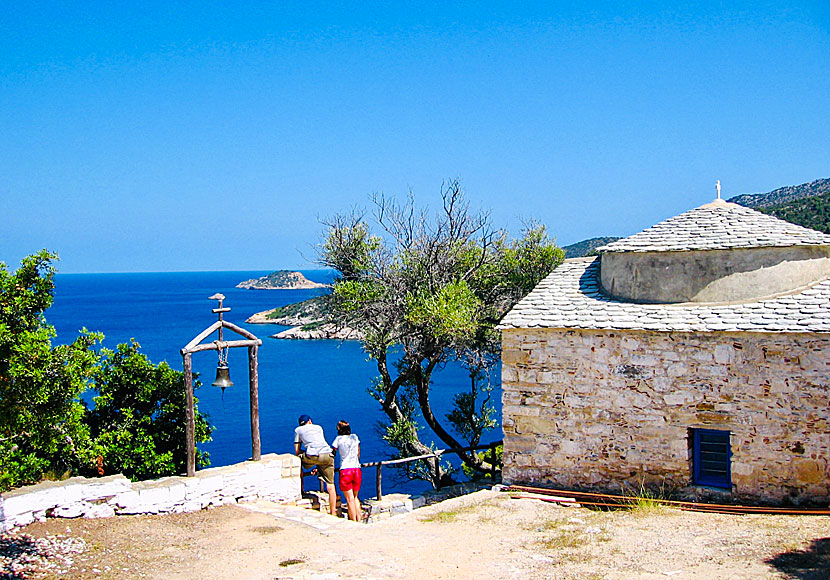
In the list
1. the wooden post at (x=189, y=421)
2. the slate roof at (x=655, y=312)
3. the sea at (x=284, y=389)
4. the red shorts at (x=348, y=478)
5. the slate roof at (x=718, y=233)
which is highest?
the slate roof at (x=718, y=233)

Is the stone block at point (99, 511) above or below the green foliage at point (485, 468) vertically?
above

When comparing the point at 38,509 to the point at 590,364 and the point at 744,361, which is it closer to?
the point at 590,364

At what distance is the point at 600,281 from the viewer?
12.6 m

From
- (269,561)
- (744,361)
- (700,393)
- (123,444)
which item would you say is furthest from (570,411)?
(123,444)

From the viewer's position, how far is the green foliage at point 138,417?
10211 mm

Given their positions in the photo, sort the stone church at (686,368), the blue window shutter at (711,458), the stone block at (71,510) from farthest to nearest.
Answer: the blue window shutter at (711,458)
the stone church at (686,368)
the stone block at (71,510)

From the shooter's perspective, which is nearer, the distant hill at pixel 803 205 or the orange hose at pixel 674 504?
the orange hose at pixel 674 504

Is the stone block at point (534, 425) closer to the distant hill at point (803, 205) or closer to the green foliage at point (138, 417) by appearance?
the green foliage at point (138, 417)

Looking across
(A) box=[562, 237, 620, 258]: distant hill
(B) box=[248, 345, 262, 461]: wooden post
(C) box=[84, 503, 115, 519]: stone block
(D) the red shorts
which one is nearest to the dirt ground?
(C) box=[84, 503, 115, 519]: stone block

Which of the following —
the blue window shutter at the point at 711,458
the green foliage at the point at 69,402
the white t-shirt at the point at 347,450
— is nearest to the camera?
the green foliage at the point at 69,402

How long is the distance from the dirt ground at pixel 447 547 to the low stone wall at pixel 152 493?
0.18m

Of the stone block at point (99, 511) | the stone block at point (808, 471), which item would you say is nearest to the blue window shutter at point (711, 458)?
the stone block at point (808, 471)

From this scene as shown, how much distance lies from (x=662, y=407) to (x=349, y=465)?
16.5 feet

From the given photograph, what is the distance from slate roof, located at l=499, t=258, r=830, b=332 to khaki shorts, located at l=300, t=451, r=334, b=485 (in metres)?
3.73
